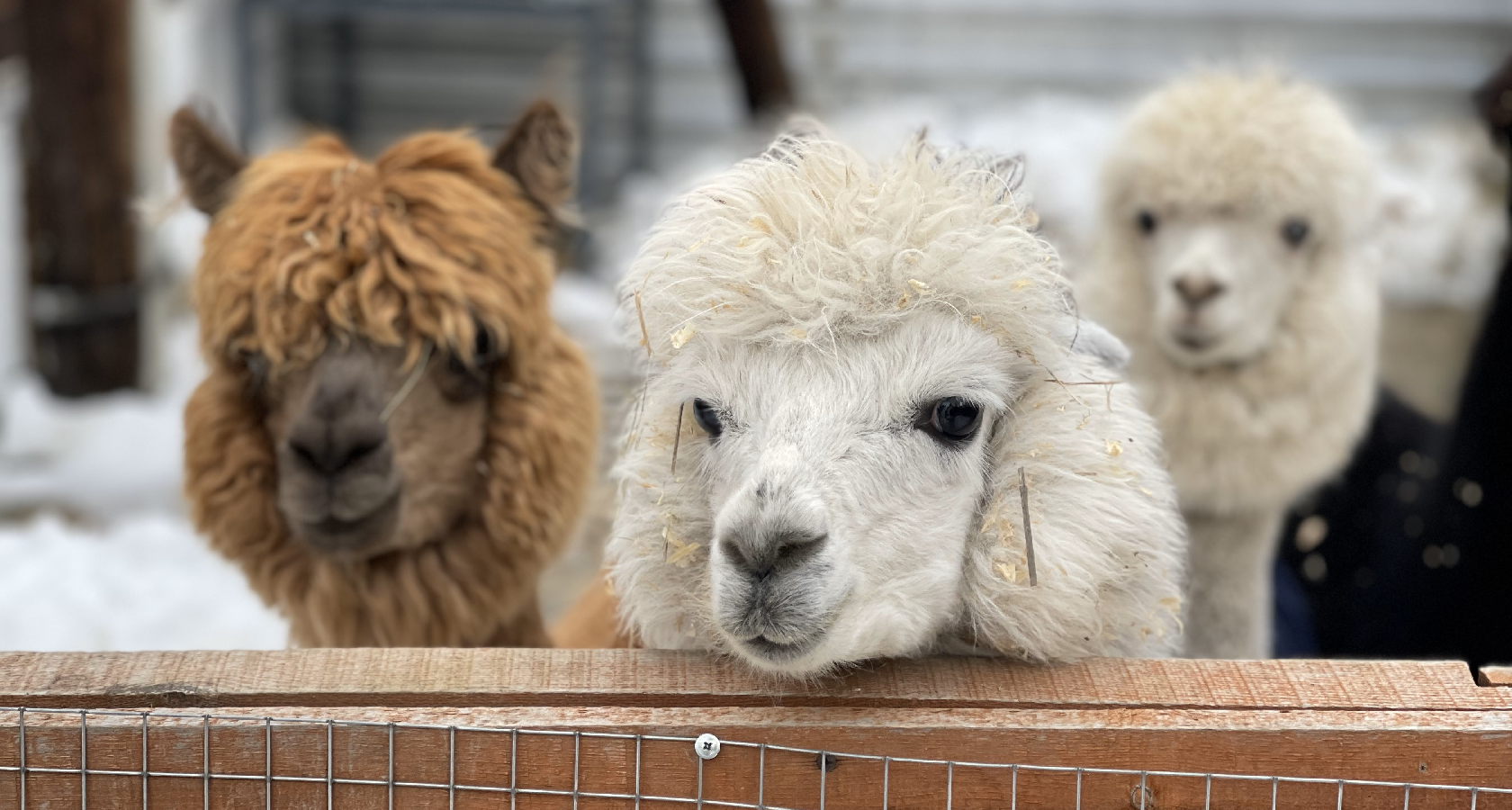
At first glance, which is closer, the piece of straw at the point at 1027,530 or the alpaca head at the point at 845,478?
the alpaca head at the point at 845,478

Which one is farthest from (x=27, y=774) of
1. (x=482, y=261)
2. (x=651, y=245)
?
(x=482, y=261)

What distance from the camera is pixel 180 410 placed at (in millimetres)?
5336

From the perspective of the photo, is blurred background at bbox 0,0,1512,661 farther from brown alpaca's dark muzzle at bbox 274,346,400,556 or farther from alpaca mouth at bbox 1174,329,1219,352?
brown alpaca's dark muzzle at bbox 274,346,400,556

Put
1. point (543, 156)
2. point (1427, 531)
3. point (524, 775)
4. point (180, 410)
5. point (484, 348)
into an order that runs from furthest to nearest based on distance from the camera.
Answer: point (180, 410) → point (1427, 531) → point (543, 156) → point (484, 348) → point (524, 775)

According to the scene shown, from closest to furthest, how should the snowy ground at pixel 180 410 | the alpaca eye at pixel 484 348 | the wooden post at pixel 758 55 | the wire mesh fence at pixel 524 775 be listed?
the wire mesh fence at pixel 524 775, the alpaca eye at pixel 484 348, the snowy ground at pixel 180 410, the wooden post at pixel 758 55

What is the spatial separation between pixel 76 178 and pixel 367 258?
427 cm

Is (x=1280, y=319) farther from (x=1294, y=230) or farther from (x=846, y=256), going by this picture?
(x=846, y=256)

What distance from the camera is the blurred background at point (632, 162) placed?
12.4 ft

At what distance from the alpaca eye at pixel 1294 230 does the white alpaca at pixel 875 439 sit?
1727 mm

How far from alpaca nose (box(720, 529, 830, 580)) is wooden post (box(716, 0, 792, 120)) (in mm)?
4970

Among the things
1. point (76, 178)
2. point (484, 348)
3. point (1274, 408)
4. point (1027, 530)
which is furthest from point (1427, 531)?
point (76, 178)

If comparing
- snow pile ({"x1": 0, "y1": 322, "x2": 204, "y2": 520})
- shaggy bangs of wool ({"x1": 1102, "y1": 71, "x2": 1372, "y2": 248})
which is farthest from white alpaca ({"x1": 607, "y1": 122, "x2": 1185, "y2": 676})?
snow pile ({"x1": 0, "y1": 322, "x2": 204, "y2": 520})

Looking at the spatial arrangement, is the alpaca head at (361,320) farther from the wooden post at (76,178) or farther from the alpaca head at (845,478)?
the wooden post at (76,178)

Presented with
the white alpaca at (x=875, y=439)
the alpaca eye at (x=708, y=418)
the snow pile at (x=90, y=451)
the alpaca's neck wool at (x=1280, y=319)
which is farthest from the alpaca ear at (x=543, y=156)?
the snow pile at (x=90, y=451)
